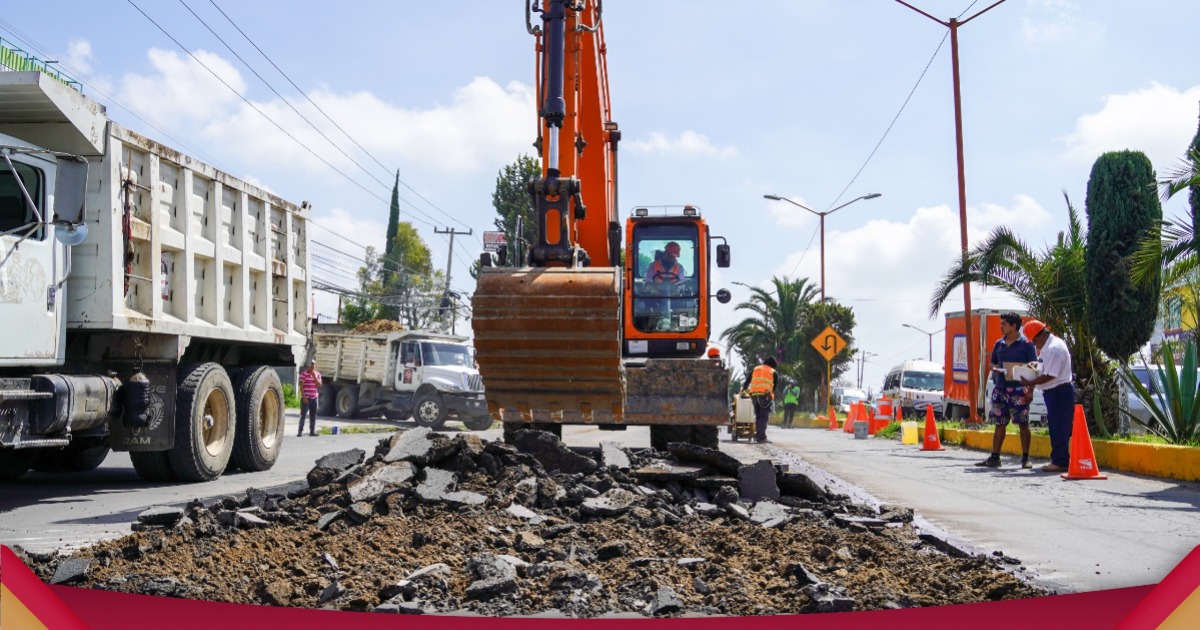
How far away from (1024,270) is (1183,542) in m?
10.8

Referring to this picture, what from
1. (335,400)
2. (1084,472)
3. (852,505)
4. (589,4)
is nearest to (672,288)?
(589,4)

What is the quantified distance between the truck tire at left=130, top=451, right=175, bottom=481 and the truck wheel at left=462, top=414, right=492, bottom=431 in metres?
16.2

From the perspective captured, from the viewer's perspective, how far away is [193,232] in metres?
10.3

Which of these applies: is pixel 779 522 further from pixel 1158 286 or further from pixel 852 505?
pixel 1158 286

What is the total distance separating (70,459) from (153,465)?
169 centimetres

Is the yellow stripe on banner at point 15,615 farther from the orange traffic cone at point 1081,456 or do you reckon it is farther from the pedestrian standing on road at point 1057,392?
the pedestrian standing on road at point 1057,392

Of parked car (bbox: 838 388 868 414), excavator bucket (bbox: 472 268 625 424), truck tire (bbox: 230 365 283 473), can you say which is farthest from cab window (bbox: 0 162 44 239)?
parked car (bbox: 838 388 868 414)

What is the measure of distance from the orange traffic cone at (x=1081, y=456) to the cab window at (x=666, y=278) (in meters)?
4.54

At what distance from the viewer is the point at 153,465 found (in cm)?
1023

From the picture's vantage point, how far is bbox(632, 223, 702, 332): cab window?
13.0 meters

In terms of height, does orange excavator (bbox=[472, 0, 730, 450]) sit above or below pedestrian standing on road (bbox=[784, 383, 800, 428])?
above

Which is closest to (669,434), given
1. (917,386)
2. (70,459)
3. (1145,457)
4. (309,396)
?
(1145,457)

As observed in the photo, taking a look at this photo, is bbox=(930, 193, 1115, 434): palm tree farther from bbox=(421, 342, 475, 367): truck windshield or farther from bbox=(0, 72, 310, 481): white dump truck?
bbox=(421, 342, 475, 367): truck windshield

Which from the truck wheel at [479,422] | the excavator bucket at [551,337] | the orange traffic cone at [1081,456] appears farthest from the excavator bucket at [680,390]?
the truck wheel at [479,422]
